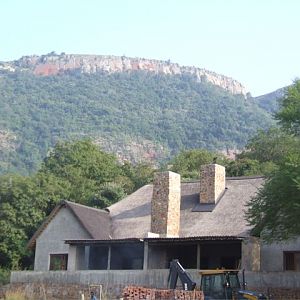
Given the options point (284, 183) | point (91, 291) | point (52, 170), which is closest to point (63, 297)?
point (91, 291)

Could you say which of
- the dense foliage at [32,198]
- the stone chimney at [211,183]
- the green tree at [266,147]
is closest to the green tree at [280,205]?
the stone chimney at [211,183]

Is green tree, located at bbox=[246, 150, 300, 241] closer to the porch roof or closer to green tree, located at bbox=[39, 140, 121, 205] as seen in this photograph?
the porch roof

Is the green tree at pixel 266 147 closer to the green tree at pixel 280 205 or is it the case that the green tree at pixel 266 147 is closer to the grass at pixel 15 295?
the grass at pixel 15 295

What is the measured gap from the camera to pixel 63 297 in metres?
43.4

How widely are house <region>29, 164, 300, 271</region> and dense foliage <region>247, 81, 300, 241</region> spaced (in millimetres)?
4202

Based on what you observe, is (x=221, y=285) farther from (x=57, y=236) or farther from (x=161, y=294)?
(x=57, y=236)

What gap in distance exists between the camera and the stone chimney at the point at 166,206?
46594 mm

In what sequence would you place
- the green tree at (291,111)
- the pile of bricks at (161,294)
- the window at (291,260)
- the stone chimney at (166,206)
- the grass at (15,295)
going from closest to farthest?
the pile of bricks at (161,294) → the green tree at (291,111) → the grass at (15,295) → the window at (291,260) → the stone chimney at (166,206)

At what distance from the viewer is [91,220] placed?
49750 millimetres

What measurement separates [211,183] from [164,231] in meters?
5.32

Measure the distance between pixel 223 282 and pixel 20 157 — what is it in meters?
154

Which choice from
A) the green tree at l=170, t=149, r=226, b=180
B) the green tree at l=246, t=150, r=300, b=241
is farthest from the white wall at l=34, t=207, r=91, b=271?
the green tree at l=170, t=149, r=226, b=180

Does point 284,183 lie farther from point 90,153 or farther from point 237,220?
point 90,153

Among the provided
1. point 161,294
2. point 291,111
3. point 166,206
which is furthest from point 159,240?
point 291,111
